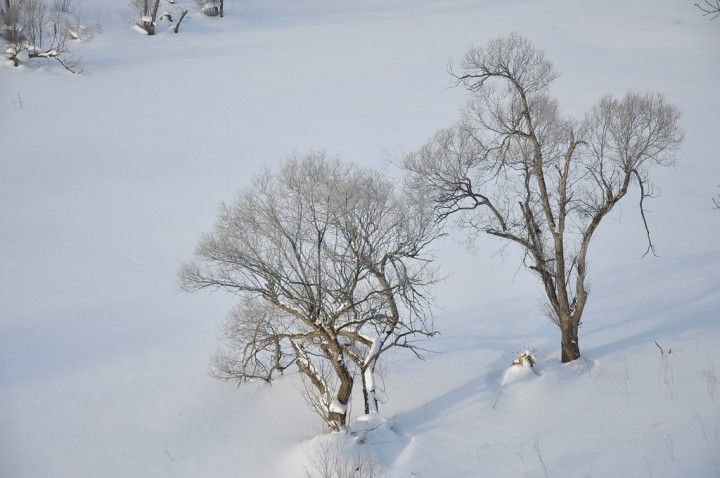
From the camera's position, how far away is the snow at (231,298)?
10.9 m

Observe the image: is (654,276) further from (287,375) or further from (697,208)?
Answer: (287,375)

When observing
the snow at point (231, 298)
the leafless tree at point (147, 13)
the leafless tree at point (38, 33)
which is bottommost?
the snow at point (231, 298)

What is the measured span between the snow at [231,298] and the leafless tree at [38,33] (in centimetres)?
70

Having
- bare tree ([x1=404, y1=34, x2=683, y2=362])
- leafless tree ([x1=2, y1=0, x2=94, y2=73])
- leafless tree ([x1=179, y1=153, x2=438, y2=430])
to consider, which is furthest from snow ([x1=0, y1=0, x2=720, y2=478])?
bare tree ([x1=404, y1=34, x2=683, y2=362])

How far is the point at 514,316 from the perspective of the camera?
17.4 meters

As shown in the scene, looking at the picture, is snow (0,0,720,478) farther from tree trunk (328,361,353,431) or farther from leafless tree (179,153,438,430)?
leafless tree (179,153,438,430)

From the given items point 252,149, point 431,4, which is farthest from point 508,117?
point 431,4

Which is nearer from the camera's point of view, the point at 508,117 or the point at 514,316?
the point at 508,117

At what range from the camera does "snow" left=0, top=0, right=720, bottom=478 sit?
10930 mm

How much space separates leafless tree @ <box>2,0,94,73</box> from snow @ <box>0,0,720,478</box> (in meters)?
0.70

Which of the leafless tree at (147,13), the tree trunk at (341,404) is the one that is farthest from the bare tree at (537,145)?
the leafless tree at (147,13)

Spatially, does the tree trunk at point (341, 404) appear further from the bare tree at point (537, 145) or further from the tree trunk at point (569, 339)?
the tree trunk at point (569, 339)

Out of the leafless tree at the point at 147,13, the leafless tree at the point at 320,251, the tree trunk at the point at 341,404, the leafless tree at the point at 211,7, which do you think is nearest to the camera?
the leafless tree at the point at 320,251

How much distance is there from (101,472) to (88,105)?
21.2m
